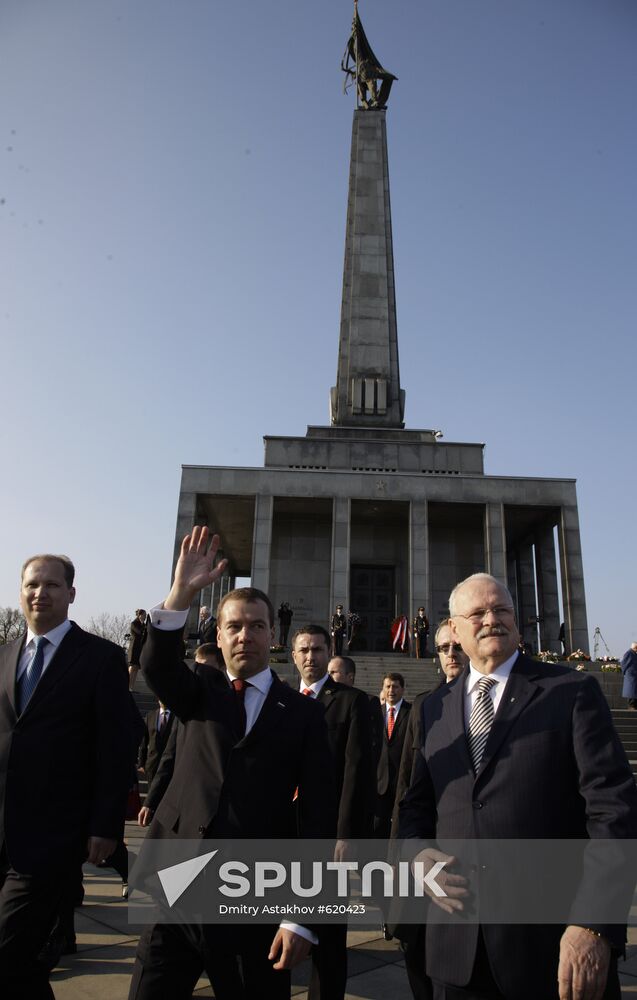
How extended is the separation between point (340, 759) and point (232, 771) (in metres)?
2.12

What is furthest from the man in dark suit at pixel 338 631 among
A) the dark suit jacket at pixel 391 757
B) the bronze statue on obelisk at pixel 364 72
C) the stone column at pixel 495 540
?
the bronze statue on obelisk at pixel 364 72

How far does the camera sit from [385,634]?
88.3ft

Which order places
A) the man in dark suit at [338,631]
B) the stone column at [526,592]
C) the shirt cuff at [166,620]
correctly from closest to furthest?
the shirt cuff at [166,620] → the man in dark suit at [338,631] → the stone column at [526,592]

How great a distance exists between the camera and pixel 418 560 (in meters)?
24.5

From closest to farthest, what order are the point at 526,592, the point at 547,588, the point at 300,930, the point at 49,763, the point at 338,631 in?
the point at 300,930 → the point at 49,763 → the point at 338,631 → the point at 547,588 → the point at 526,592

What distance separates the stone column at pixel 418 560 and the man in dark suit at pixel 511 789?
21.0 meters

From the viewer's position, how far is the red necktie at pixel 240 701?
10.4 feet

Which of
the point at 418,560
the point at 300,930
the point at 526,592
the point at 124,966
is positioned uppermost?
the point at 526,592

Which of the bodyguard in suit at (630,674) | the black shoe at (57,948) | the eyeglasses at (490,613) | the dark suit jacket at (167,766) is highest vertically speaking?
the bodyguard in suit at (630,674)

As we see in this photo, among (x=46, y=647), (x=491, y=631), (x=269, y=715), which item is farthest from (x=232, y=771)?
(x=46, y=647)

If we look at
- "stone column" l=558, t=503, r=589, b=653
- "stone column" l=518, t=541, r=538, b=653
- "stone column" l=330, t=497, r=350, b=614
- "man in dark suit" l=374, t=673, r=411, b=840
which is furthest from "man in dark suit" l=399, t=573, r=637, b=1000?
"stone column" l=518, t=541, r=538, b=653

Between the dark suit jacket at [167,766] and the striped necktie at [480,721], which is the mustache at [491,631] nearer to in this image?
the striped necktie at [480,721]

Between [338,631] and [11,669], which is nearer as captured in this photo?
[11,669]

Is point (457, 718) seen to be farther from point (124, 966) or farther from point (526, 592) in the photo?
point (526, 592)
